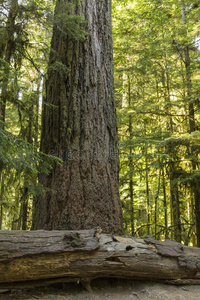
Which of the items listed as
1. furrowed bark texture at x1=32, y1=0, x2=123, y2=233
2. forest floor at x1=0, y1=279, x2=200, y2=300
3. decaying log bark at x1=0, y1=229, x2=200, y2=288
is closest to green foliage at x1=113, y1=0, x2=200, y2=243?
furrowed bark texture at x1=32, y1=0, x2=123, y2=233

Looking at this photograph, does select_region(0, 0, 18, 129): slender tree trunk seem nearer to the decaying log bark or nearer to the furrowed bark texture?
the furrowed bark texture

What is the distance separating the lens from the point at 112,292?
2.94 meters

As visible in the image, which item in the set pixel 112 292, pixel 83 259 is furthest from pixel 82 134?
pixel 112 292

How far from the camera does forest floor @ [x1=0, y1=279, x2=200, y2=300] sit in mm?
2588

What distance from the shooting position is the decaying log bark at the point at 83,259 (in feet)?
8.26

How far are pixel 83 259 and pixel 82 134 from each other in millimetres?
1816

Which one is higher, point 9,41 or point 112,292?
point 9,41

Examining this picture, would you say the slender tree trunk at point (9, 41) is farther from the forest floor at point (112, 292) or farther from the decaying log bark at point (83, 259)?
the forest floor at point (112, 292)

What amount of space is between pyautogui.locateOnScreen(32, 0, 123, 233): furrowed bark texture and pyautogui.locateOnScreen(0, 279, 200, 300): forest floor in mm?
740

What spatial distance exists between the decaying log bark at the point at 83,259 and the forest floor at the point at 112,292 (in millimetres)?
91

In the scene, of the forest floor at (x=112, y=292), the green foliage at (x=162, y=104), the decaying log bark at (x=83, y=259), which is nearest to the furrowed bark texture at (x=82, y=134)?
the decaying log bark at (x=83, y=259)

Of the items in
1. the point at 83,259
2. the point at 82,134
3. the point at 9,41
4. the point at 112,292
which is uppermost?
the point at 9,41

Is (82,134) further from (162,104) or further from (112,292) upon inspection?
(162,104)

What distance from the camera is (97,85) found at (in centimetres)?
414
